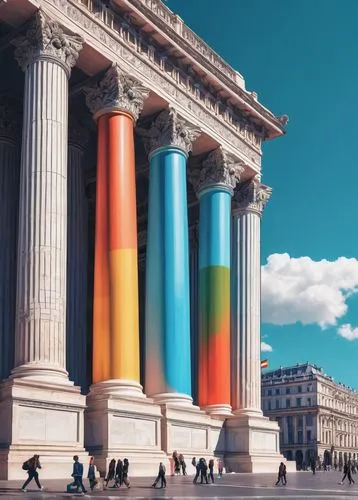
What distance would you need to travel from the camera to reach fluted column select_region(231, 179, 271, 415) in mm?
56812

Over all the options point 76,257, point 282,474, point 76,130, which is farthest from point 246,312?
Result: point 282,474

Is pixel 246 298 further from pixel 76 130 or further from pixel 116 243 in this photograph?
pixel 116 243

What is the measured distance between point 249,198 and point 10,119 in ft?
63.2

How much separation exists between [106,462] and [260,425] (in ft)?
61.0

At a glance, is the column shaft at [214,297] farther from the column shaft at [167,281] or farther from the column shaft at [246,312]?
the column shaft at [167,281]

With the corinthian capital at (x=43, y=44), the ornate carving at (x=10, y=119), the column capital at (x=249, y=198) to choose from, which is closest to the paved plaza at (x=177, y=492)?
the corinthian capital at (x=43, y=44)

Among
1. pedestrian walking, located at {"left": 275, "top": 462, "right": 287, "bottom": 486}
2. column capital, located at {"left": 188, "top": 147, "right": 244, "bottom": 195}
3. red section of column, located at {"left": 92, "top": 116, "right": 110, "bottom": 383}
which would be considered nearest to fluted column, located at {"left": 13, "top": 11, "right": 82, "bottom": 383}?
red section of column, located at {"left": 92, "top": 116, "right": 110, "bottom": 383}

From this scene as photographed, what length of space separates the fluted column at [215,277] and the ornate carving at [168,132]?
514 cm

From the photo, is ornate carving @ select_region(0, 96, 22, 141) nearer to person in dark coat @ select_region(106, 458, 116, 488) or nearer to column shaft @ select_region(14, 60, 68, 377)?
column shaft @ select_region(14, 60, 68, 377)

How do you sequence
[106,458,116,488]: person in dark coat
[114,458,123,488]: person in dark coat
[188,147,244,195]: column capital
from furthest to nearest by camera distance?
[188,147,244,195]: column capital, [106,458,116,488]: person in dark coat, [114,458,123,488]: person in dark coat

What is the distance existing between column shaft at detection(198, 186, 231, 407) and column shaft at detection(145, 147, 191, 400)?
5.83 meters

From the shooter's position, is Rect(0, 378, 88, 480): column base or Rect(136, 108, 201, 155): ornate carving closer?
Rect(0, 378, 88, 480): column base

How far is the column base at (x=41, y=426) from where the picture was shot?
34781 mm

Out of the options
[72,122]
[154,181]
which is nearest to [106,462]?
[154,181]
